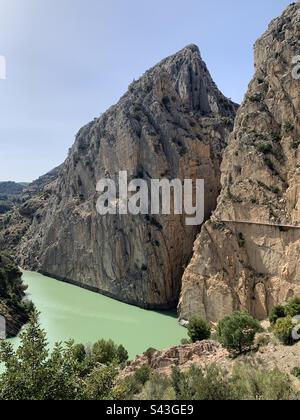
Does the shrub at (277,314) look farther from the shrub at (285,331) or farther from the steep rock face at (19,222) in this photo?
the steep rock face at (19,222)

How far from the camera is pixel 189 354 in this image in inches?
715

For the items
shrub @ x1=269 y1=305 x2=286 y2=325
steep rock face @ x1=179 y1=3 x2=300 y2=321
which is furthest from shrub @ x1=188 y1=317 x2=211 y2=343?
steep rock face @ x1=179 y1=3 x2=300 y2=321

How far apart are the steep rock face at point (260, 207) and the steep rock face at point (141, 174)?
8.35m

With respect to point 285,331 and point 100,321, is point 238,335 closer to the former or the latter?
point 285,331

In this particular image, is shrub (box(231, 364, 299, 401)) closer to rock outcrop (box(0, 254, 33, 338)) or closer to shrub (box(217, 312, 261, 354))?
shrub (box(217, 312, 261, 354))

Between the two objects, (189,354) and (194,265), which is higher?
(194,265)

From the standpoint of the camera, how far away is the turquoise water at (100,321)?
28.0m

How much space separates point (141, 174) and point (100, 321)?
16.5 meters

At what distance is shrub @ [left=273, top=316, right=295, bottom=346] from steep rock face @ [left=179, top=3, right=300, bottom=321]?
296 inches

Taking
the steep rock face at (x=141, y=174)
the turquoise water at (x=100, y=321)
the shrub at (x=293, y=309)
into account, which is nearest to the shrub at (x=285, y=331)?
the shrub at (x=293, y=309)

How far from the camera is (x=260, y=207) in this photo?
27609 millimetres
